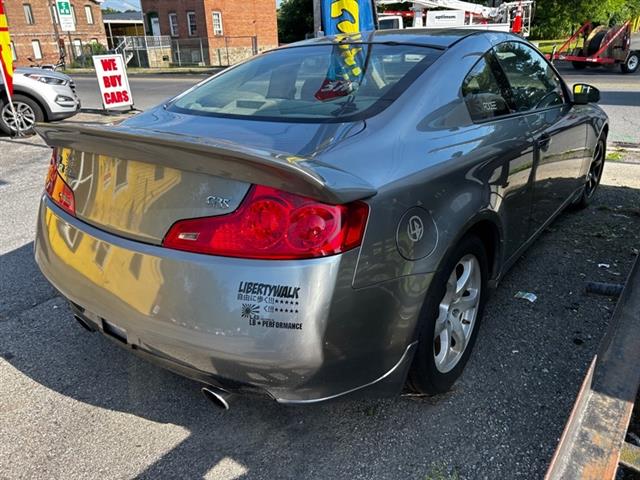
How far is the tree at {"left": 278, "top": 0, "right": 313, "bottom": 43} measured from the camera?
4575cm

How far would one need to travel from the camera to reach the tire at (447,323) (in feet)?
7.06

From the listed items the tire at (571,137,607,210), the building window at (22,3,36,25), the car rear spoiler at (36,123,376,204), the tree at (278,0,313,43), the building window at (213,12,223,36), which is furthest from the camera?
the building window at (22,3,36,25)

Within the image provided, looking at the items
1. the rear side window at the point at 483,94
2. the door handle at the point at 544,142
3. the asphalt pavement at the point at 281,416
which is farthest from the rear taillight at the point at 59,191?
the door handle at the point at 544,142

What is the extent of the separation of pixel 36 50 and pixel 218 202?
62.7 m

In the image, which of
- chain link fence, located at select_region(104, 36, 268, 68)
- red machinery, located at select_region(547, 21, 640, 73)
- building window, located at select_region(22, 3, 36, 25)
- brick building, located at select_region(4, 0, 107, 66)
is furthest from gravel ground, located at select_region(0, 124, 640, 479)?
building window, located at select_region(22, 3, 36, 25)

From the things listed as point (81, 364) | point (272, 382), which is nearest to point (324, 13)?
point (81, 364)

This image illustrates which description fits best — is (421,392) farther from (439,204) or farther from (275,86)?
(275,86)

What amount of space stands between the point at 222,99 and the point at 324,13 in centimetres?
655

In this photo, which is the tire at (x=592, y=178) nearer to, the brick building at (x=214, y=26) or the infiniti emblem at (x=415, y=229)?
the infiniti emblem at (x=415, y=229)

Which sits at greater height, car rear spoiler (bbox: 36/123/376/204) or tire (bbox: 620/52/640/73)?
car rear spoiler (bbox: 36/123/376/204)

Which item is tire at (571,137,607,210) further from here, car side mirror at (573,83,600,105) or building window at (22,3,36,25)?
building window at (22,3,36,25)

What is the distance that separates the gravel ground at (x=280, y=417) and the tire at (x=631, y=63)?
18.3m

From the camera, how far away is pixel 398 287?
1.95 metres

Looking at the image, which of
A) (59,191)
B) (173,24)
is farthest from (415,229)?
(173,24)
